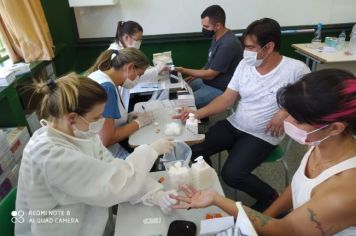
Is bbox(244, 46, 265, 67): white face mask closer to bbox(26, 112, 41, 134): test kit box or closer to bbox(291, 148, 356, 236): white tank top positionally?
bbox(291, 148, 356, 236): white tank top

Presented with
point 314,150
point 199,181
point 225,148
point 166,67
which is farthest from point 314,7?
point 199,181

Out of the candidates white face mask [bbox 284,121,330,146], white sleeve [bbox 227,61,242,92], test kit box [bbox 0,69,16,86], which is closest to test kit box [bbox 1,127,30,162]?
test kit box [bbox 0,69,16,86]

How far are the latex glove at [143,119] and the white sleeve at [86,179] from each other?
0.68m

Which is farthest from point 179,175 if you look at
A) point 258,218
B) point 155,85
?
point 155,85

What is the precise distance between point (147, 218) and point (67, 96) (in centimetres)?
58

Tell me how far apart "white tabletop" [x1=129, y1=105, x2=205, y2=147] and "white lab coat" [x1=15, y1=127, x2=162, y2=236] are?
0.55 metres

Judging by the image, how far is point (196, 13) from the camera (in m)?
3.44

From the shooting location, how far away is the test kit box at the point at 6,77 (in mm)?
2107

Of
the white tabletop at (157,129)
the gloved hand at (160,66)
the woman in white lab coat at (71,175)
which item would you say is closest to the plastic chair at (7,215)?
the woman in white lab coat at (71,175)

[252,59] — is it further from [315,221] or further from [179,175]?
[315,221]

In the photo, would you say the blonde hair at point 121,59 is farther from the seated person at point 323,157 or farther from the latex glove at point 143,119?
the seated person at point 323,157

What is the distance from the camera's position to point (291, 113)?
1.00 meters

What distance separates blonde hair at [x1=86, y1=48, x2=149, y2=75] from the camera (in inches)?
71.4

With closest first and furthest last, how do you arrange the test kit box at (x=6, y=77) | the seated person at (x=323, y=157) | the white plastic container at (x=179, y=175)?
the seated person at (x=323, y=157), the white plastic container at (x=179, y=175), the test kit box at (x=6, y=77)
